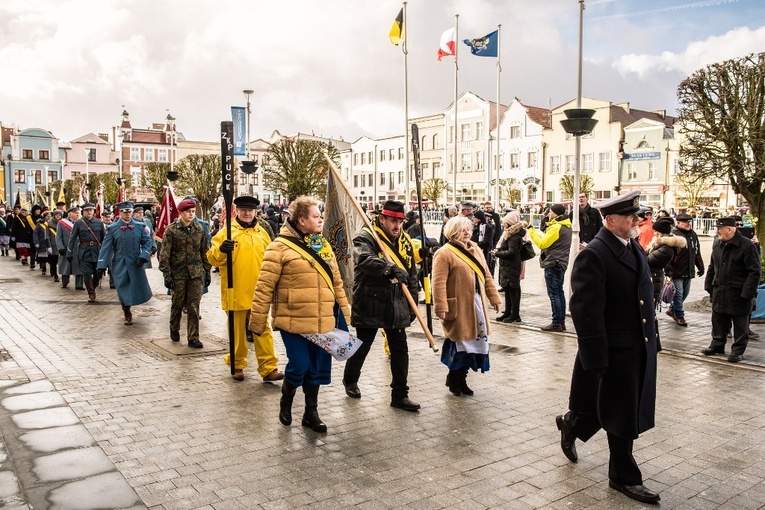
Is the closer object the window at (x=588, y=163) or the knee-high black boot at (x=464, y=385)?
the knee-high black boot at (x=464, y=385)

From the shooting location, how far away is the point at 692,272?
10750 millimetres

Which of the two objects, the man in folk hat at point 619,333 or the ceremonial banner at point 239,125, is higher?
the ceremonial banner at point 239,125

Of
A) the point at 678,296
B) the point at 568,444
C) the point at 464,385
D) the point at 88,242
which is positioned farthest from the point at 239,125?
the point at 568,444

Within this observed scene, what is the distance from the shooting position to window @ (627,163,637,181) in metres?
52.4

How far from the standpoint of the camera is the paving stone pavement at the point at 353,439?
14.1 feet

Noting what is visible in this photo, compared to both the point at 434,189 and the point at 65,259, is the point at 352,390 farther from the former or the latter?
the point at 434,189

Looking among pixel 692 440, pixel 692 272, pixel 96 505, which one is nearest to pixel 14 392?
pixel 96 505

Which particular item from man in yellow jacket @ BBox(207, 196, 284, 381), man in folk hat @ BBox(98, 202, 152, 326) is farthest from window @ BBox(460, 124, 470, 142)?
man in yellow jacket @ BBox(207, 196, 284, 381)

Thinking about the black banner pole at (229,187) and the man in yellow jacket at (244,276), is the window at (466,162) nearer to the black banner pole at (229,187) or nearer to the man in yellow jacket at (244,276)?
the man in yellow jacket at (244,276)

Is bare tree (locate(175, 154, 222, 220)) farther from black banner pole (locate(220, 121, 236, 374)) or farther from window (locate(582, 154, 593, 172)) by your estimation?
black banner pole (locate(220, 121, 236, 374))

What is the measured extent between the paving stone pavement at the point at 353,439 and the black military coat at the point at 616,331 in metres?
0.57

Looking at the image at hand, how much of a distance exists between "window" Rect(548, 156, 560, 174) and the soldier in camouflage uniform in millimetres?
51807

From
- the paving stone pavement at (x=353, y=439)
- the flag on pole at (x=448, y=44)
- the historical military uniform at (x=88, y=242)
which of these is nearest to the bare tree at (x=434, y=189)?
the flag on pole at (x=448, y=44)

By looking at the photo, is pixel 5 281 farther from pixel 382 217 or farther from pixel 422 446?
pixel 422 446
